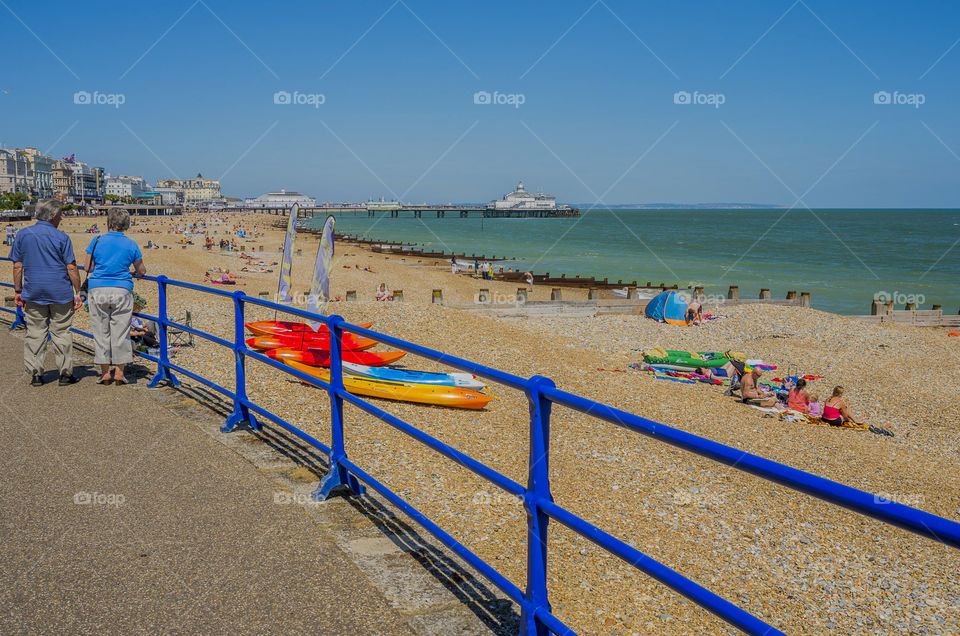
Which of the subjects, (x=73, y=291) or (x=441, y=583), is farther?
(x=73, y=291)

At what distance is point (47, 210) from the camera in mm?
7004

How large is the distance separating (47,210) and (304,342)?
13.8 ft

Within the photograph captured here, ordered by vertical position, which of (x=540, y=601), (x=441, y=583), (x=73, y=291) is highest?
(x=73, y=291)

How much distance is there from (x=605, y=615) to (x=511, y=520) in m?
1.36

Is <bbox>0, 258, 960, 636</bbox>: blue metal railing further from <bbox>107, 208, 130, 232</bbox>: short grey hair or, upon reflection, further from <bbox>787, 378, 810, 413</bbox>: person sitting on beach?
<bbox>787, 378, 810, 413</bbox>: person sitting on beach

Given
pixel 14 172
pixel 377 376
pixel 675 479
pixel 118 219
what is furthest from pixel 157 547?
pixel 14 172

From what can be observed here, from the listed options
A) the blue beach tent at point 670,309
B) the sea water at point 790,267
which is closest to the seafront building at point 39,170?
the sea water at point 790,267

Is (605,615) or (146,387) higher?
(146,387)

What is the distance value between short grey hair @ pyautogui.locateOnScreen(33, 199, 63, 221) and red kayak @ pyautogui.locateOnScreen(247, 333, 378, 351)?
377cm

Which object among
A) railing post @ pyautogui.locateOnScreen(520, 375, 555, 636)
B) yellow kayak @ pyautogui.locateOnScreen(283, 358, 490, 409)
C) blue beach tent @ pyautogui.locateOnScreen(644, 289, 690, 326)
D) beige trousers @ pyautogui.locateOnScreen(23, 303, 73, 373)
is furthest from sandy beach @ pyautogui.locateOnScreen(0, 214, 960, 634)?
blue beach tent @ pyautogui.locateOnScreen(644, 289, 690, 326)

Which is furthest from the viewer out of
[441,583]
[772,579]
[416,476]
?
[416,476]

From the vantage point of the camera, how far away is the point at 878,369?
51.2 ft

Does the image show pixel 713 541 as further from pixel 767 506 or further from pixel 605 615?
pixel 605 615

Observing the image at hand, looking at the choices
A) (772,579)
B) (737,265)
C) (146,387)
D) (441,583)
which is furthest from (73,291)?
(737,265)
